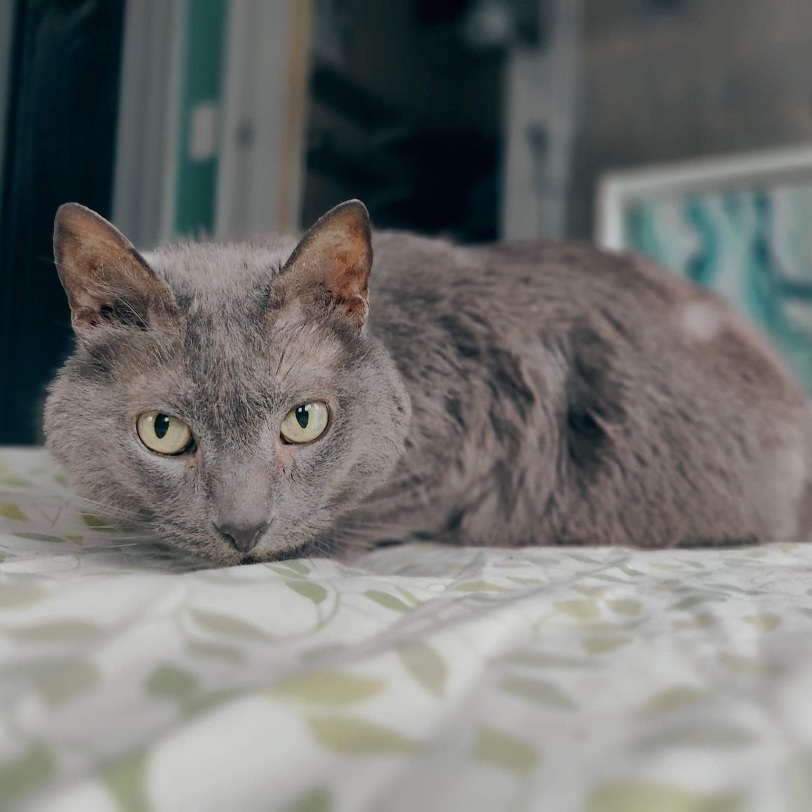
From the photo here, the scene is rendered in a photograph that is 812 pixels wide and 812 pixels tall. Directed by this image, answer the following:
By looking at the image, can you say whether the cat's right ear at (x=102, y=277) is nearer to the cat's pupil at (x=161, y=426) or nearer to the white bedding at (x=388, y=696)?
the cat's pupil at (x=161, y=426)

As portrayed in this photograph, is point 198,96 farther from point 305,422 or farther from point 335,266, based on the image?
point 305,422

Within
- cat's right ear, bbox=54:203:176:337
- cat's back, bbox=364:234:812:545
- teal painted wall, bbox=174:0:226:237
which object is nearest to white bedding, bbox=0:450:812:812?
cat's right ear, bbox=54:203:176:337

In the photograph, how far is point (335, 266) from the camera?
0.96 meters

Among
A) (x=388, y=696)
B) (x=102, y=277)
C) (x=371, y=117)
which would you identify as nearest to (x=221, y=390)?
(x=102, y=277)

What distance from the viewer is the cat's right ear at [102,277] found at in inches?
33.9

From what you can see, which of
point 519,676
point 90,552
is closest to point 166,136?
point 90,552

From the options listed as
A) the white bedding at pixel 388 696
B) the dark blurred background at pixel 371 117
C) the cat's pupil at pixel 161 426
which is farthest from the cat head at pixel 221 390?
the dark blurred background at pixel 371 117

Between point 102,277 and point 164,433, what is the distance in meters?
0.20

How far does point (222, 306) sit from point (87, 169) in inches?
28.9

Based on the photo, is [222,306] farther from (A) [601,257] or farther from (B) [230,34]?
(B) [230,34]

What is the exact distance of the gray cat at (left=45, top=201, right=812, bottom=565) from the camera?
88 cm

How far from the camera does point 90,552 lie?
2.98 ft

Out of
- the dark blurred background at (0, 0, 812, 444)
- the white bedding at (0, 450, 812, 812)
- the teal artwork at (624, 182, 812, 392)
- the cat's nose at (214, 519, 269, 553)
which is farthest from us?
the teal artwork at (624, 182, 812, 392)

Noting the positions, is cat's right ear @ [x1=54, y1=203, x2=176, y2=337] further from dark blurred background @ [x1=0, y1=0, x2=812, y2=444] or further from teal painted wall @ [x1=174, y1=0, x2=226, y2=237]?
teal painted wall @ [x1=174, y1=0, x2=226, y2=237]
